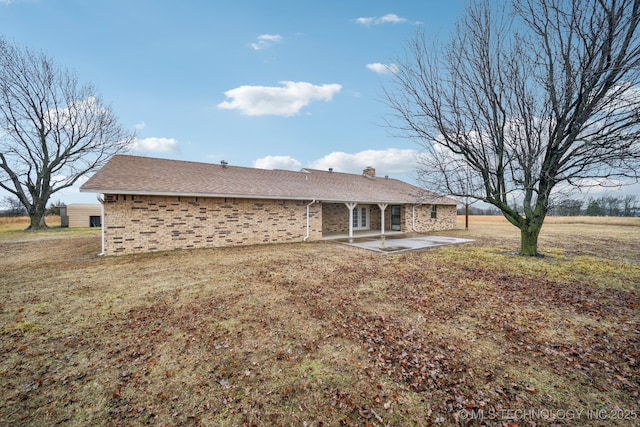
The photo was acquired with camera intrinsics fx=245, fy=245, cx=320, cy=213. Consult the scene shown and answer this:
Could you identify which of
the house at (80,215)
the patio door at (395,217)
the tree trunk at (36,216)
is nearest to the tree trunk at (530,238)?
the patio door at (395,217)

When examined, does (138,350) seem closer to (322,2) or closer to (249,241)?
(249,241)

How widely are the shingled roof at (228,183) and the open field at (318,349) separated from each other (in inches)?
164

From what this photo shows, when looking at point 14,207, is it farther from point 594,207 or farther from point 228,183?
point 594,207

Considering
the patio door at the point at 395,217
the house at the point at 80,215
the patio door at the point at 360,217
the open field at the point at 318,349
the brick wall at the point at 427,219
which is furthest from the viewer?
the house at the point at 80,215

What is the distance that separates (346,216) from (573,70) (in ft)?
43.6

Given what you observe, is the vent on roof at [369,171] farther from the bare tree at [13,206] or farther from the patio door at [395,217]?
the bare tree at [13,206]

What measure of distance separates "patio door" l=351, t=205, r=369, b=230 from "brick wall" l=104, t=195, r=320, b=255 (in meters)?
5.88

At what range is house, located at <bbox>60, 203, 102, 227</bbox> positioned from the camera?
22.9 metres

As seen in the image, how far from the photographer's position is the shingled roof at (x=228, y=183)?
32.3 ft

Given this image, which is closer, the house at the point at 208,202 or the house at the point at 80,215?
the house at the point at 208,202

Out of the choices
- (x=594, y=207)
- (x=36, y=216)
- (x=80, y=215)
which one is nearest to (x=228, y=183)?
(x=36, y=216)

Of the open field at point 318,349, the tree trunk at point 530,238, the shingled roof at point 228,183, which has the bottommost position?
the open field at point 318,349

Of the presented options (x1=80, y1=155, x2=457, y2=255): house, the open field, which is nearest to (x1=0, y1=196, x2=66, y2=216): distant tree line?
(x1=80, y1=155, x2=457, y2=255): house

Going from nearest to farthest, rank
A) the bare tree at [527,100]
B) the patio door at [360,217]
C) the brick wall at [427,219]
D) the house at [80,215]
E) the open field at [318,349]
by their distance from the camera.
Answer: the open field at [318,349]
the bare tree at [527,100]
the brick wall at [427,219]
the patio door at [360,217]
the house at [80,215]
